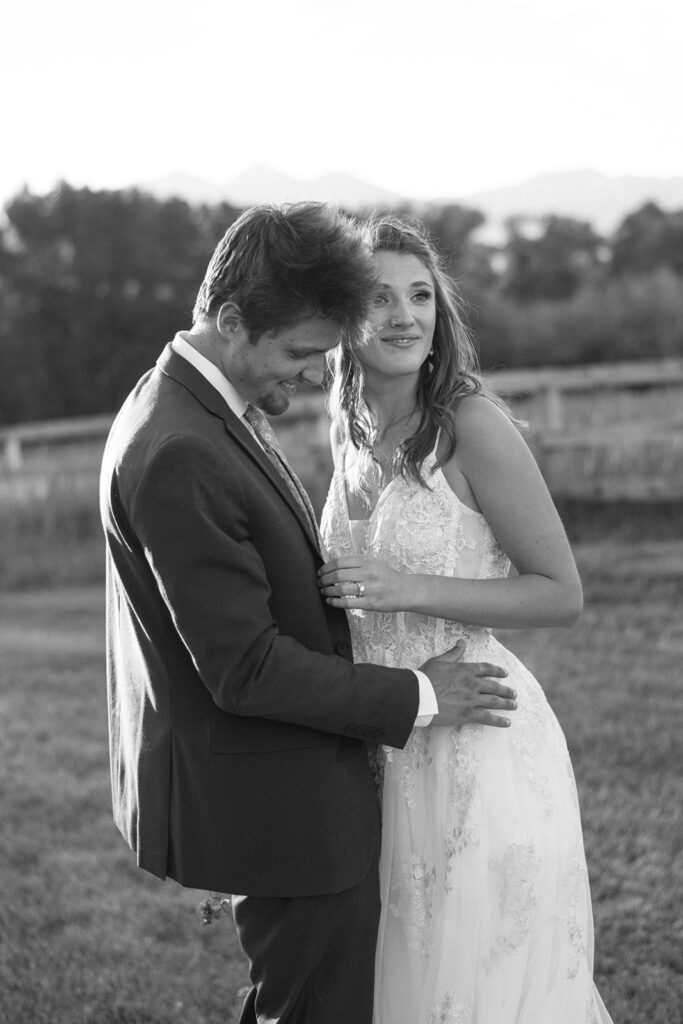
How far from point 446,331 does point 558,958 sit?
1.61m

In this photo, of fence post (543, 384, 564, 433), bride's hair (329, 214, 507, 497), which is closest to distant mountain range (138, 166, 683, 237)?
fence post (543, 384, 564, 433)

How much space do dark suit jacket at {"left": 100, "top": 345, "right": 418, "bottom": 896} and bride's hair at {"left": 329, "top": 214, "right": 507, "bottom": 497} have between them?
56 centimetres

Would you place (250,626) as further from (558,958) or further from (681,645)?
(681,645)

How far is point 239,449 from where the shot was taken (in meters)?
2.18

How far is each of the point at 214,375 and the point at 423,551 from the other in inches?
29.4

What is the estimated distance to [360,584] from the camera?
2311 millimetres

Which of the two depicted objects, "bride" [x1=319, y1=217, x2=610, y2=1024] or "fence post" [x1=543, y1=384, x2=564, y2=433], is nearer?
"bride" [x1=319, y1=217, x2=610, y2=1024]

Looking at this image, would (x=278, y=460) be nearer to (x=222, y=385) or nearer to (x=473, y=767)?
(x=222, y=385)

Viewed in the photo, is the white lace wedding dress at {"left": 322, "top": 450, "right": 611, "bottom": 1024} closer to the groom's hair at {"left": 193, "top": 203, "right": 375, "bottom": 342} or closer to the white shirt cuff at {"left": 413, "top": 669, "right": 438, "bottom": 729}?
the white shirt cuff at {"left": 413, "top": 669, "right": 438, "bottom": 729}

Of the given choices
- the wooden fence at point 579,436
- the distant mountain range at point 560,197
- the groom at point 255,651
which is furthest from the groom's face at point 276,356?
the distant mountain range at point 560,197

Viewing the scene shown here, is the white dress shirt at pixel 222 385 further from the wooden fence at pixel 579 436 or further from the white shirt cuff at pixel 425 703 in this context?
the wooden fence at pixel 579 436

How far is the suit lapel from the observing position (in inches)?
85.9

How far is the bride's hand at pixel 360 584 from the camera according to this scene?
2.29m

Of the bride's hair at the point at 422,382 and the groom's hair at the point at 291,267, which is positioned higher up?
the groom's hair at the point at 291,267
